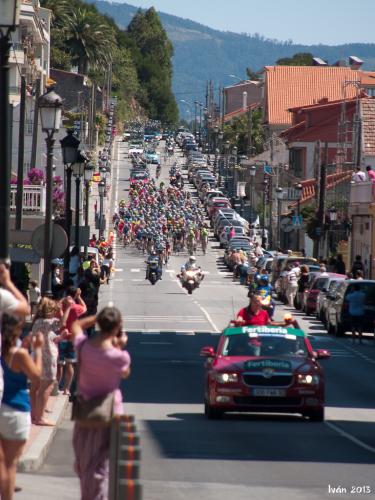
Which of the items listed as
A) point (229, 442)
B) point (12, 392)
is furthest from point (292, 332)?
point (12, 392)

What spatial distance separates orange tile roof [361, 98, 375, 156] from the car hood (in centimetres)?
6547

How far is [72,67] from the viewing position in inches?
5748

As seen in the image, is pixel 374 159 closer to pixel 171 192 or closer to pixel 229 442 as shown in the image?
pixel 171 192

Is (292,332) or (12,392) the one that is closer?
(12,392)

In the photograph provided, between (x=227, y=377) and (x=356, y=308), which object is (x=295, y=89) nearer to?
(x=356, y=308)

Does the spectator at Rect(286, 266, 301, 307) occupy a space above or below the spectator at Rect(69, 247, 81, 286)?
below

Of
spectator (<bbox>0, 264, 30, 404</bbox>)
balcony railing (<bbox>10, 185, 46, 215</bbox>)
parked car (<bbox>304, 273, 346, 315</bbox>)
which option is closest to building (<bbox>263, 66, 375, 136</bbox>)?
parked car (<bbox>304, 273, 346, 315</bbox>)

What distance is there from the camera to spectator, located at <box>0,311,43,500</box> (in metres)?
11.4

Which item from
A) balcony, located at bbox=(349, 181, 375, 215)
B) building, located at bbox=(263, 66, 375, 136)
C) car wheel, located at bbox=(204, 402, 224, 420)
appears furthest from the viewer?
building, located at bbox=(263, 66, 375, 136)

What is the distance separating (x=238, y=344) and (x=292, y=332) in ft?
2.62

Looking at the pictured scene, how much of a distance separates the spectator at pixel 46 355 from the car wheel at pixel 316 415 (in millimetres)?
3744

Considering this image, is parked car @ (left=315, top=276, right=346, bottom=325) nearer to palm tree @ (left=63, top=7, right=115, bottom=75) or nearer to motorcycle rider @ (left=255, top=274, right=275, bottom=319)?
motorcycle rider @ (left=255, top=274, right=275, bottom=319)

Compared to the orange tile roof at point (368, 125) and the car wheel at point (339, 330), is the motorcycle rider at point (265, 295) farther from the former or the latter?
the orange tile roof at point (368, 125)

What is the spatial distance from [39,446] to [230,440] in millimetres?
3211
